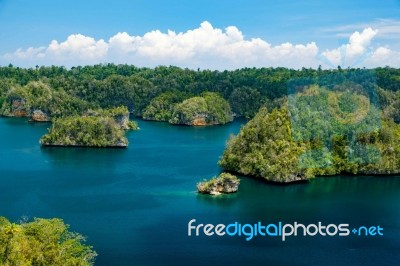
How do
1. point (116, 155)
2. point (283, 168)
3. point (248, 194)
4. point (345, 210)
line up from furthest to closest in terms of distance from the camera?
point (116, 155)
point (283, 168)
point (248, 194)
point (345, 210)

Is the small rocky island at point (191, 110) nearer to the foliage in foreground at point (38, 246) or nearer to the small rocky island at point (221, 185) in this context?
the small rocky island at point (221, 185)

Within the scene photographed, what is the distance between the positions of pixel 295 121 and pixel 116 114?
38.2m

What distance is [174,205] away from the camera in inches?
1690

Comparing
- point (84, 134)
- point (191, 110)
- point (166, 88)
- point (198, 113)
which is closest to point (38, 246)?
point (84, 134)

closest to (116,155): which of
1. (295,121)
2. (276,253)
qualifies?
(295,121)

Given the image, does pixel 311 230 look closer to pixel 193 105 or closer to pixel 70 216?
pixel 70 216

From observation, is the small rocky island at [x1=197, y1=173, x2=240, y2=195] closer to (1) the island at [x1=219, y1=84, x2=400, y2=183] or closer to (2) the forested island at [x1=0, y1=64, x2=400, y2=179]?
(2) the forested island at [x1=0, y1=64, x2=400, y2=179]

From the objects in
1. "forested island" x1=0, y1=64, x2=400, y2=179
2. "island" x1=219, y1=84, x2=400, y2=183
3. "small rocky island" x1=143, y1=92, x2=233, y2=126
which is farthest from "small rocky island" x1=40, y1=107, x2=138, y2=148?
"small rocky island" x1=143, y1=92, x2=233, y2=126

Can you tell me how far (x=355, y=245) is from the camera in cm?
3491

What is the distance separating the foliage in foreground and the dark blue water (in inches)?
175

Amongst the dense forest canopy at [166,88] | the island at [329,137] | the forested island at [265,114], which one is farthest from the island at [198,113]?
the island at [329,137]

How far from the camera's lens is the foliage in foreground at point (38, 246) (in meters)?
23.4

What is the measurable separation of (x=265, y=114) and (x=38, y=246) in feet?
112

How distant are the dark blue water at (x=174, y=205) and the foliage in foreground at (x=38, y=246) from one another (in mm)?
4446
